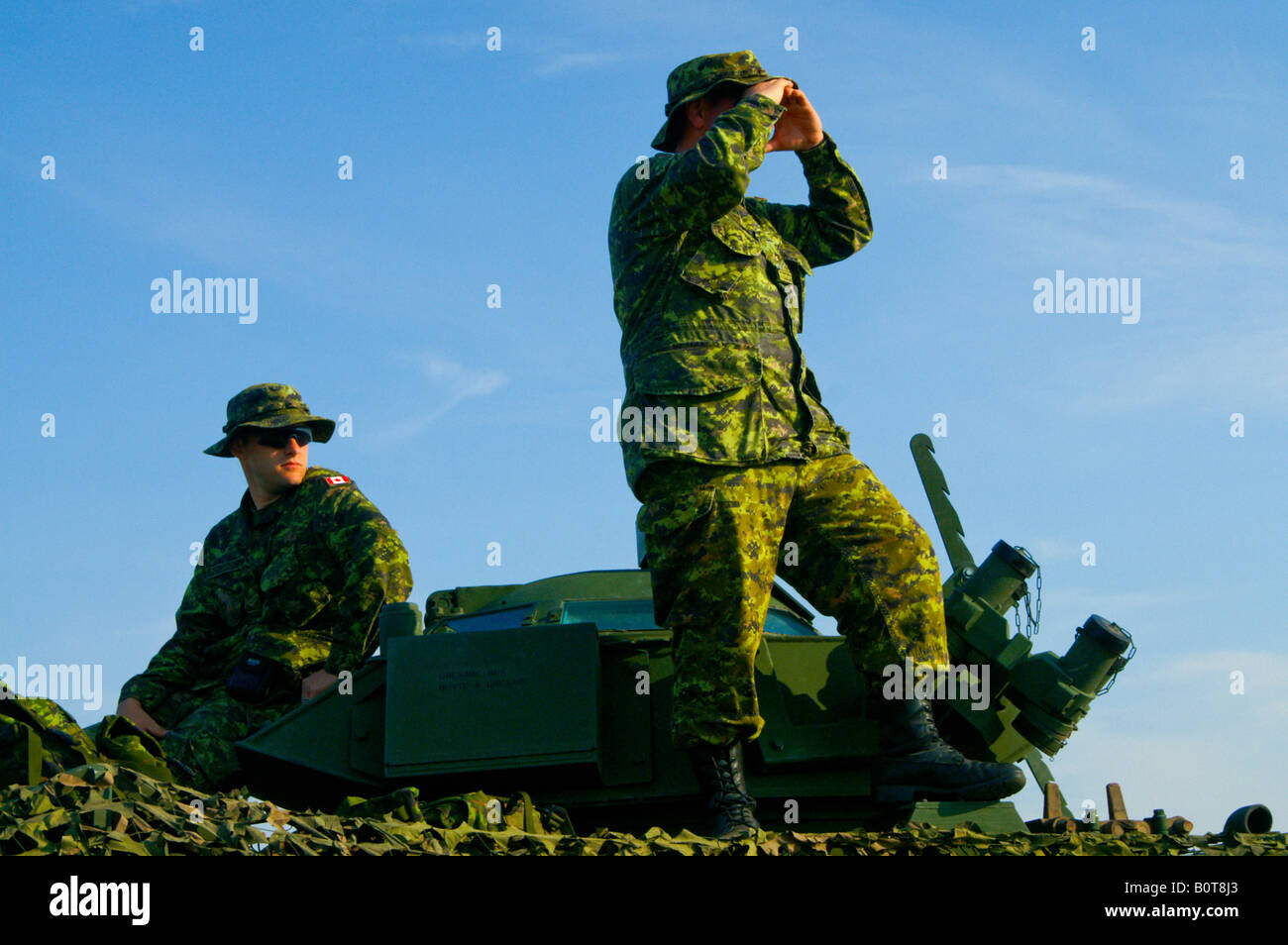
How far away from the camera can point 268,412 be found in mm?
7059

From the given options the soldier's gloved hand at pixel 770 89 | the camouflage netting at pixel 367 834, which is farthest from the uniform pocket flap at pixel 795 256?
the camouflage netting at pixel 367 834

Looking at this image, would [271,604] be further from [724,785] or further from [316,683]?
[724,785]

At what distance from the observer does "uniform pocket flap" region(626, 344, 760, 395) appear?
4980 mm

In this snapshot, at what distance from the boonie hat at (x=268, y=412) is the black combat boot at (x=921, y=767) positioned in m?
3.33

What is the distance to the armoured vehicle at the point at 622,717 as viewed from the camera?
16.8ft

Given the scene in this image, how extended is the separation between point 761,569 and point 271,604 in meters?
2.76

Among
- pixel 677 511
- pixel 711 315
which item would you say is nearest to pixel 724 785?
pixel 677 511

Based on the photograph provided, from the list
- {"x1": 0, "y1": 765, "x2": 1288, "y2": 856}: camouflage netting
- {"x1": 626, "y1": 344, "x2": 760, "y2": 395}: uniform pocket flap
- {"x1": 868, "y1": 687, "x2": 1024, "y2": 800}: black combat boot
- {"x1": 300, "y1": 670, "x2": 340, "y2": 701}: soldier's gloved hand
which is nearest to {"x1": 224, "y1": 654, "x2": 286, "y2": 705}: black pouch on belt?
{"x1": 300, "y1": 670, "x2": 340, "y2": 701}: soldier's gloved hand

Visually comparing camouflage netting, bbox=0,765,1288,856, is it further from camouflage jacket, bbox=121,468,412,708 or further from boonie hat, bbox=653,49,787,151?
boonie hat, bbox=653,49,787,151

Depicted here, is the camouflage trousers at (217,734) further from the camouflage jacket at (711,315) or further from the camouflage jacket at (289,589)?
the camouflage jacket at (711,315)

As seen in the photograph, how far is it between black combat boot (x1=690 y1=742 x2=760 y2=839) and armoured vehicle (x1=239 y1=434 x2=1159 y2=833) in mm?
357

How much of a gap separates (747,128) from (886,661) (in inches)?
71.8
